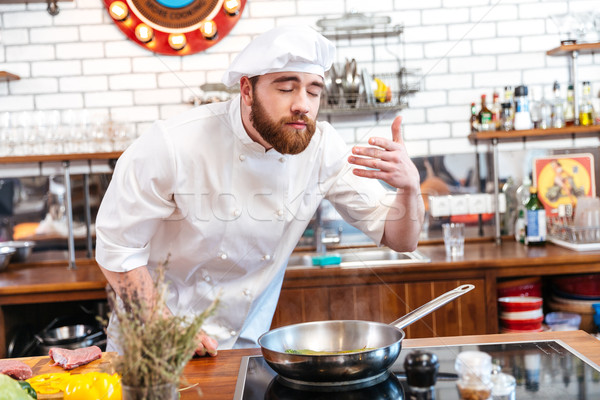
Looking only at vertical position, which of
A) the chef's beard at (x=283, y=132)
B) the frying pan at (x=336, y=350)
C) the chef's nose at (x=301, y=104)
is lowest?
the frying pan at (x=336, y=350)

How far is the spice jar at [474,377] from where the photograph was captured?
4.20 ft

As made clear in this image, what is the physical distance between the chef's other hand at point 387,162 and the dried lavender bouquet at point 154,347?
786 mm

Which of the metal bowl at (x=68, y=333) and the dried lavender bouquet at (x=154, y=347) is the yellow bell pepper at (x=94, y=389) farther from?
the metal bowl at (x=68, y=333)

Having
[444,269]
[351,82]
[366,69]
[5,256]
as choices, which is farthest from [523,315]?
[5,256]

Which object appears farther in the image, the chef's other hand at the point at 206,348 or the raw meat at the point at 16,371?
the chef's other hand at the point at 206,348

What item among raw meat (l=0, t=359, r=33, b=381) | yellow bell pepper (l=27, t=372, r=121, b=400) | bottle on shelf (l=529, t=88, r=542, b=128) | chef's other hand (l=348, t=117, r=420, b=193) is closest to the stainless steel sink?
bottle on shelf (l=529, t=88, r=542, b=128)

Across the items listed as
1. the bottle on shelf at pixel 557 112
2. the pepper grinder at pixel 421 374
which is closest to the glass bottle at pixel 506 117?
the bottle on shelf at pixel 557 112

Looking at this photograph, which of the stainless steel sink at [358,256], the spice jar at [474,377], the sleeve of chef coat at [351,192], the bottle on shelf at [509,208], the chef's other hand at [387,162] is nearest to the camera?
the spice jar at [474,377]

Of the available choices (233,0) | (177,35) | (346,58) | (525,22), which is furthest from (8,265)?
(525,22)

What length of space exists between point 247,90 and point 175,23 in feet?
6.28

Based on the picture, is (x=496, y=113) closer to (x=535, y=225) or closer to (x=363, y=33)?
(x=535, y=225)

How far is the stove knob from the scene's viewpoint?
4.21 feet

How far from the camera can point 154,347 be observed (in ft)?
3.44

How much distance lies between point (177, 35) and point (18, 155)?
45.3 inches
